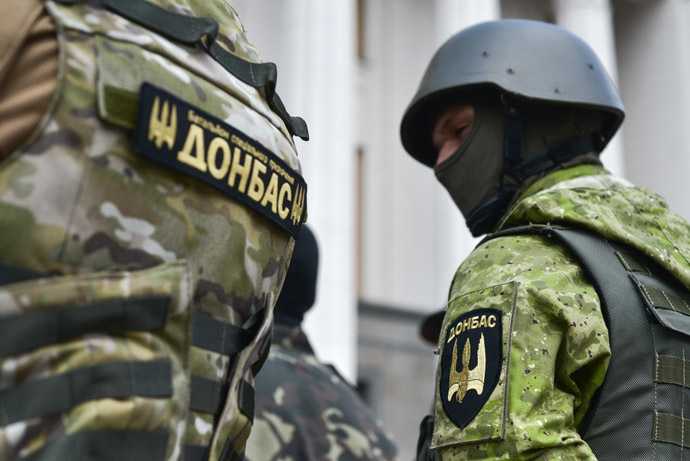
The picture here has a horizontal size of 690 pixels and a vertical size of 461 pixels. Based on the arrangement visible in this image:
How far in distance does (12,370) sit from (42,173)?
8.6 inches

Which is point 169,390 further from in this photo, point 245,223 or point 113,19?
point 113,19

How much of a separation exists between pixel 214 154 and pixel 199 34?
0.17 meters

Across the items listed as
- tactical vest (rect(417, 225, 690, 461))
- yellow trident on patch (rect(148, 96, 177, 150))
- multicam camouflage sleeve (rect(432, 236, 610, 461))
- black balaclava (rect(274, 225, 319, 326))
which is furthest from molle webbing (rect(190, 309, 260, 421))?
black balaclava (rect(274, 225, 319, 326))

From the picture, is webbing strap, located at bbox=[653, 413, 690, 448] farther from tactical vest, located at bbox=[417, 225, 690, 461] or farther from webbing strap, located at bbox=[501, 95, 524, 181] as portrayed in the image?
webbing strap, located at bbox=[501, 95, 524, 181]

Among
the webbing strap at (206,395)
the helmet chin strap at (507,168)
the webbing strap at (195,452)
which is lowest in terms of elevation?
the webbing strap at (195,452)

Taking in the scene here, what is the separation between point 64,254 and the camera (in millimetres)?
987

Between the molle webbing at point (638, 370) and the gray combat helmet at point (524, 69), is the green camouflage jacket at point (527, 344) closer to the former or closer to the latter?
the molle webbing at point (638, 370)

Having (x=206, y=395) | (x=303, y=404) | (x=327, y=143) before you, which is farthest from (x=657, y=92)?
(x=206, y=395)

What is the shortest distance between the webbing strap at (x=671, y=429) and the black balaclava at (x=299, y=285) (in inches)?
47.7

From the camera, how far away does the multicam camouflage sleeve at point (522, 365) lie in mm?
1647

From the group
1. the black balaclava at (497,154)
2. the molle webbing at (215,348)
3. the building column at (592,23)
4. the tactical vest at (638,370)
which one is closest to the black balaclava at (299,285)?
the black balaclava at (497,154)

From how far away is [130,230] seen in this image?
1063 mm

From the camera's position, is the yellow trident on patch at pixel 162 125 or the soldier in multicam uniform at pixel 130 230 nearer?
the soldier in multicam uniform at pixel 130 230

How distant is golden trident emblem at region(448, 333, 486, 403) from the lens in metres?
1.72
